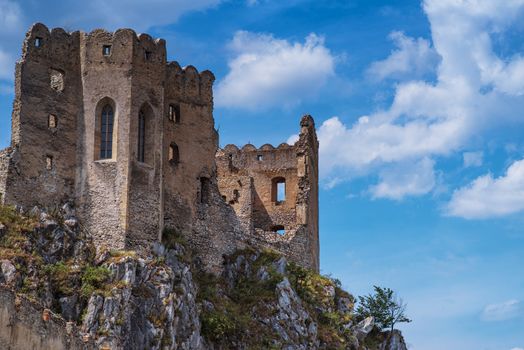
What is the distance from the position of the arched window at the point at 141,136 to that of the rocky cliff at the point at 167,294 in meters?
4.42

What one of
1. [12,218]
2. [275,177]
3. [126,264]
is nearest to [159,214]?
[126,264]

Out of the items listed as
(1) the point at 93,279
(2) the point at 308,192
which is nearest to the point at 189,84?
(2) the point at 308,192

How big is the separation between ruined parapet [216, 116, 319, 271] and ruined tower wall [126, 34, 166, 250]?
9.37m

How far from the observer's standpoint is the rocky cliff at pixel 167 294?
138ft

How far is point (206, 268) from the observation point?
52.2 m

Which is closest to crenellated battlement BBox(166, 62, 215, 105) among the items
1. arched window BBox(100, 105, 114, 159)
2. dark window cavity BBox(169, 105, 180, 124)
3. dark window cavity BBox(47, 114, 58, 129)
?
dark window cavity BBox(169, 105, 180, 124)

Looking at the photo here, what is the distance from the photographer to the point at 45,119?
47750 mm

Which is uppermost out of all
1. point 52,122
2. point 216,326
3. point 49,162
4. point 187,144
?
point 187,144

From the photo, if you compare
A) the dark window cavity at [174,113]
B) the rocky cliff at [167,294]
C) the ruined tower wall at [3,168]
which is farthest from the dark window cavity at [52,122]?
the dark window cavity at [174,113]

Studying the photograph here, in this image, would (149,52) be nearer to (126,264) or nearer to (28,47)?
(28,47)

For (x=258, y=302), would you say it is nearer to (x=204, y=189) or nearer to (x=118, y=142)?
(x=204, y=189)

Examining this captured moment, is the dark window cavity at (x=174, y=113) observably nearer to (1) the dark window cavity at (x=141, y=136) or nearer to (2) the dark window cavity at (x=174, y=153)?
(2) the dark window cavity at (x=174, y=153)

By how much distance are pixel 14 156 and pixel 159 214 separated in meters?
7.53

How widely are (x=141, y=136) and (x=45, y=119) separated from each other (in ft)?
15.8
